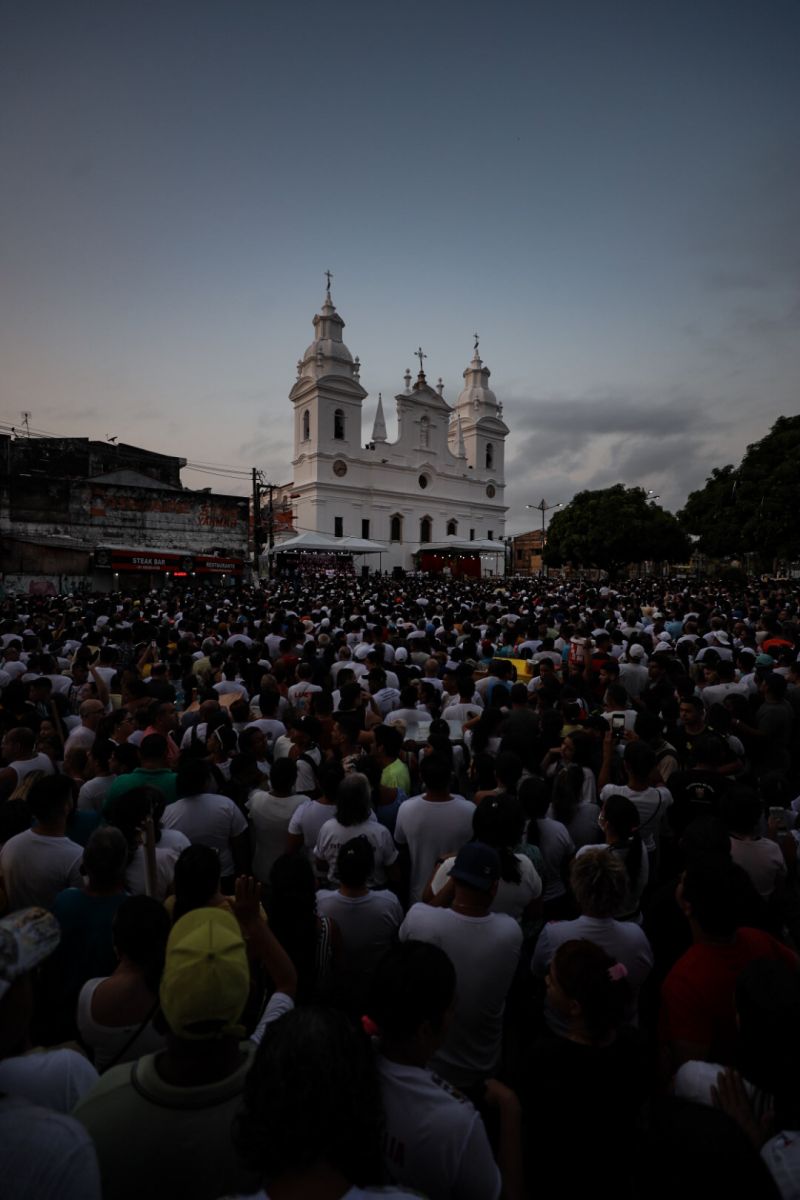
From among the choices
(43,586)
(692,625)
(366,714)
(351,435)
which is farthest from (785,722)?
(351,435)

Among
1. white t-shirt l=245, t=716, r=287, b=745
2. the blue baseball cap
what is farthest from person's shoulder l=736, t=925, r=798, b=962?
white t-shirt l=245, t=716, r=287, b=745

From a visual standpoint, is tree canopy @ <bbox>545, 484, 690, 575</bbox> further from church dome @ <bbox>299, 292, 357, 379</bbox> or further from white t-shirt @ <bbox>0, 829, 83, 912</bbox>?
white t-shirt @ <bbox>0, 829, 83, 912</bbox>

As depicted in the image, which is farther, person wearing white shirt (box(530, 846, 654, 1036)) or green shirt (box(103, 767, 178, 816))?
green shirt (box(103, 767, 178, 816))

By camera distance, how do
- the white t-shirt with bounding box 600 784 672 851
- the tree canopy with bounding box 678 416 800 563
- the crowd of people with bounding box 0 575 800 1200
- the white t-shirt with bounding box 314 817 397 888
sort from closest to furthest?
the crowd of people with bounding box 0 575 800 1200 → the white t-shirt with bounding box 314 817 397 888 → the white t-shirt with bounding box 600 784 672 851 → the tree canopy with bounding box 678 416 800 563

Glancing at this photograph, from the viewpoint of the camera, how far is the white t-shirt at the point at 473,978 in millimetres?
2424

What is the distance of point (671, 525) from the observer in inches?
1804

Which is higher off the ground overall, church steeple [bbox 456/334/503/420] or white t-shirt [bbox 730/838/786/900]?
church steeple [bbox 456/334/503/420]

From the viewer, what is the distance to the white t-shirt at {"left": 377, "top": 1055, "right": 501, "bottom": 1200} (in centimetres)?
155

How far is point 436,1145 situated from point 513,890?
5.00 ft

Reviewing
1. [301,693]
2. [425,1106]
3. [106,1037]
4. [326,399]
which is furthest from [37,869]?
[326,399]

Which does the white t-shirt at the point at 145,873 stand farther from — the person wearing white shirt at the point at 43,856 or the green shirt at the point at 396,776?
the green shirt at the point at 396,776

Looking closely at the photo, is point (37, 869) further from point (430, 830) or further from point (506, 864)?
point (506, 864)

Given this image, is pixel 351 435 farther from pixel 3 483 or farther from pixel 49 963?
pixel 49 963

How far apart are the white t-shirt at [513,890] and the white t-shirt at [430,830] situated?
0.58 meters
